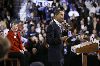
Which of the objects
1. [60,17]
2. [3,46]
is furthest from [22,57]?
[3,46]

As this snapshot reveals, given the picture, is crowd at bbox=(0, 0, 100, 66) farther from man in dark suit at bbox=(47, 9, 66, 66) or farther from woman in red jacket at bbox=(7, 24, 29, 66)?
man in dark suit at bbox=(47, 9, 66, 66)

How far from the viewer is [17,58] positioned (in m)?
6.84

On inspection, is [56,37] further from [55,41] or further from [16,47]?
[16,47]

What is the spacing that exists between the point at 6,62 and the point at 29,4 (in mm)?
7935

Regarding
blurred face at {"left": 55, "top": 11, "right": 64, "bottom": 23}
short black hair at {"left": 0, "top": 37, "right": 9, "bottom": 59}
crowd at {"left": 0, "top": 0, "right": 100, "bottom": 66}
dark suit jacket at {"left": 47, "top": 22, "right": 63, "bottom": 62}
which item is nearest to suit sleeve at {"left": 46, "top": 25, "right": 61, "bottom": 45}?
dark suit jacket at {"left": 47, "top": 22, "right": 63, "bottom": 62}

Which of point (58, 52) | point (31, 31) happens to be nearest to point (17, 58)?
point (58, 52)

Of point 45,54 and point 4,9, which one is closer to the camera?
point 45,54

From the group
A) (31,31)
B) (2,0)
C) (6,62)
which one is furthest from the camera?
(2,0)

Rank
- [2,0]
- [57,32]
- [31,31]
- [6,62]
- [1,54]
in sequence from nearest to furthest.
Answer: [1,54], [57,32], [6,62], [31,31], [2,0]

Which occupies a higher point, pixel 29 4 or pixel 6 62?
pixel 29 4

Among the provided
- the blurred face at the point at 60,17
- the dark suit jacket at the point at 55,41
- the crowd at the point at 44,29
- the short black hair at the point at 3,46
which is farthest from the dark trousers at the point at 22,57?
the short black hair at the point at 3,46

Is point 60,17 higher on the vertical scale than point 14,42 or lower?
higher

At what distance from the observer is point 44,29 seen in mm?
11422

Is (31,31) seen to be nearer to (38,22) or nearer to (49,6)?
(38,22)
